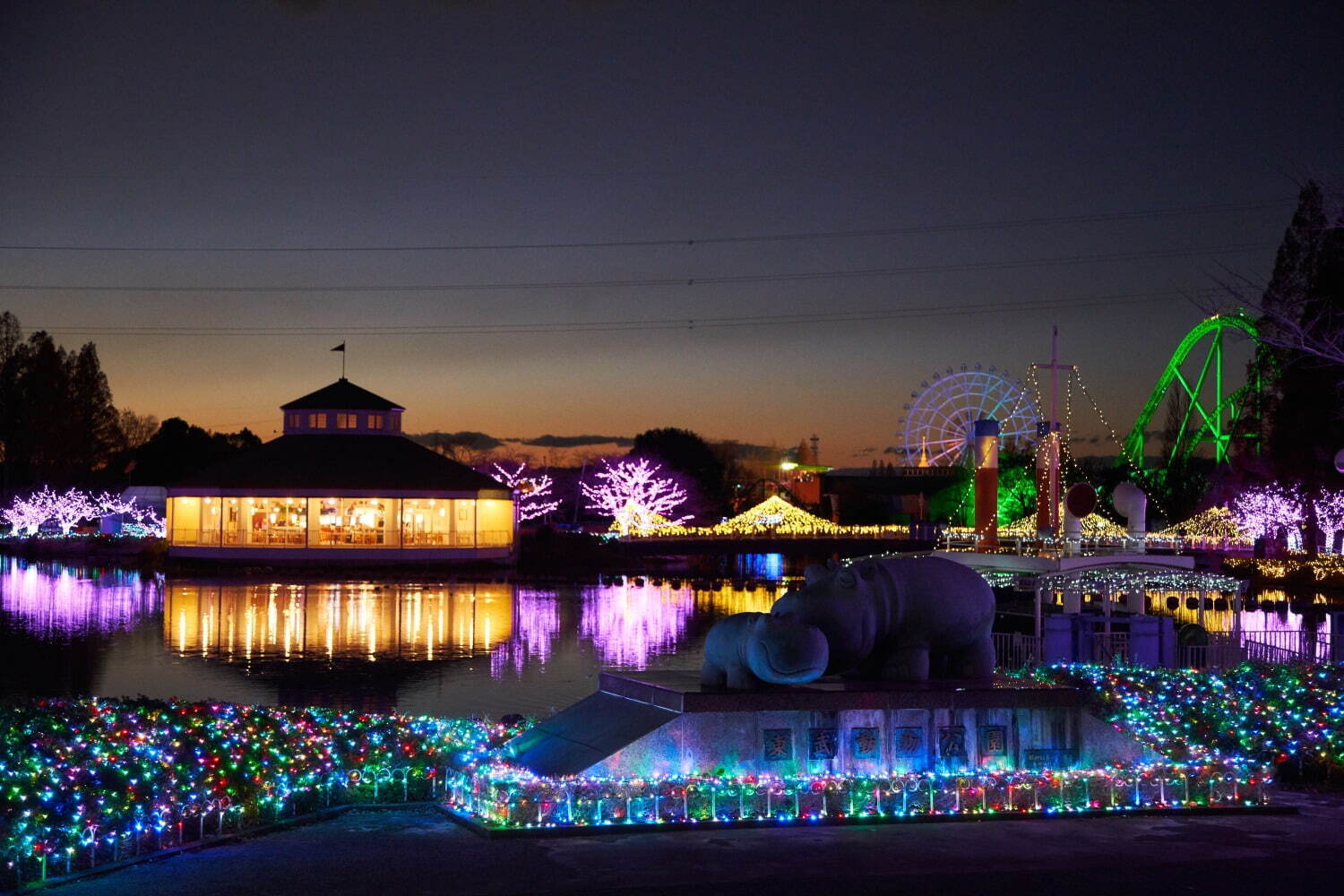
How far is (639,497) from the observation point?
291 ft

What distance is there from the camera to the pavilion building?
214 feet

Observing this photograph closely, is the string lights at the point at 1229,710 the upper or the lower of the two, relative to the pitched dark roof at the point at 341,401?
lower

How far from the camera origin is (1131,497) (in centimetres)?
3953

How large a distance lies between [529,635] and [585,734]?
20.8 meters

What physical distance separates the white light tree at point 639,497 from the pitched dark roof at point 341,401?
16.0m

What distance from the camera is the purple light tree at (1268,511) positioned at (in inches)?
2467

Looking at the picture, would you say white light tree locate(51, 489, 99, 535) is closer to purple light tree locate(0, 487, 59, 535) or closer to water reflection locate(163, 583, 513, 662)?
purple light tree locate(0, 487, 59, 535)

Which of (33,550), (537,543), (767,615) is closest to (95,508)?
(33,550)

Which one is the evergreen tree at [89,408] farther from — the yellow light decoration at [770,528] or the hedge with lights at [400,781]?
the hedge with lights at [400,781]

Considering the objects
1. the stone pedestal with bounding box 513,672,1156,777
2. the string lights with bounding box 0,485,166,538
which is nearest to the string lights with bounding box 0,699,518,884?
the stone pedestal with bounding box 513,672,1156,777

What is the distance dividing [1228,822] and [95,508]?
83.2 m

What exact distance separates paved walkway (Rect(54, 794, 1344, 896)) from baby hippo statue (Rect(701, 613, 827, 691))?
1384 mm

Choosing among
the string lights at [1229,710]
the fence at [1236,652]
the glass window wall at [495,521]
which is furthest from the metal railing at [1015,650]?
the glass window wall at [495,521]

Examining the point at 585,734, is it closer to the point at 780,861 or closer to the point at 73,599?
the point at 780,861
